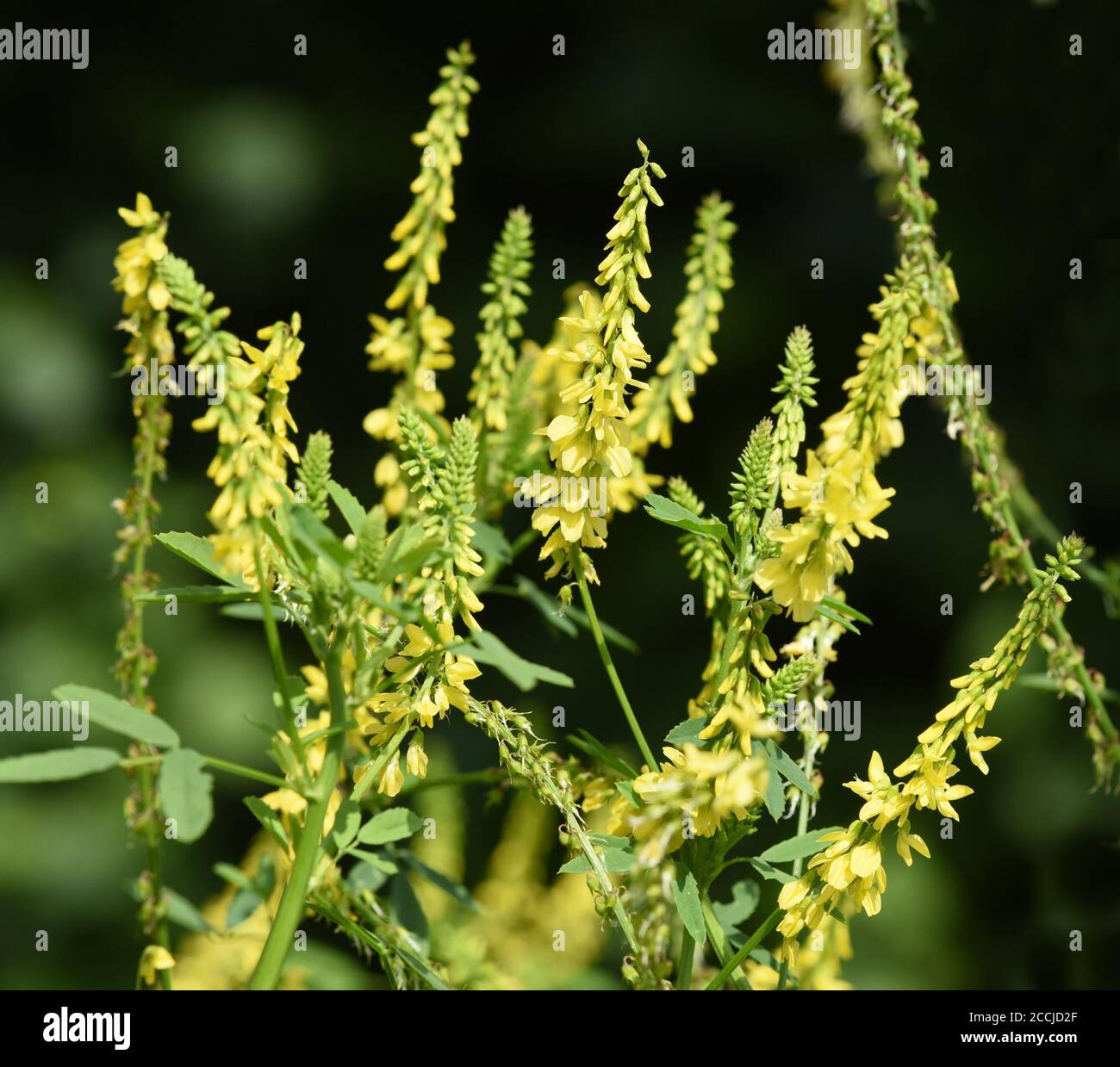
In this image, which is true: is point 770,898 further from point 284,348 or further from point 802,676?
point 284,348

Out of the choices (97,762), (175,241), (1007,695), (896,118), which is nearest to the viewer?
(97,762)

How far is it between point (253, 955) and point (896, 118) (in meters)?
0.97

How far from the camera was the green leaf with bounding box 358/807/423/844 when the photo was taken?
85 cm

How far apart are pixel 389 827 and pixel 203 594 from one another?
207mm

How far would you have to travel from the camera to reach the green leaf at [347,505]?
85 centimetres

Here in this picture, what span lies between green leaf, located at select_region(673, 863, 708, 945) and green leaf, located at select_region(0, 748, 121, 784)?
1.17ft

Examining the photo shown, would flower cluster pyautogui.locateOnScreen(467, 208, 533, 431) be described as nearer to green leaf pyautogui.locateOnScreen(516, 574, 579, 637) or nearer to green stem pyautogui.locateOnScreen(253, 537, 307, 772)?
green leaf pyautogui.locateOnScreen(516, 574, 579, 637)

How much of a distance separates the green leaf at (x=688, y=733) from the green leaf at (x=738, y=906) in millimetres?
238

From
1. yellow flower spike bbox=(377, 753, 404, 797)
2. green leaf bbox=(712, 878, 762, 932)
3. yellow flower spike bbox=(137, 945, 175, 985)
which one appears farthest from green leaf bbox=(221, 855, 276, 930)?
green leaf bbox=(712, 878, 762, 932)

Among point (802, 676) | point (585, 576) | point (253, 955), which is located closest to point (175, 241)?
point (253, 955)

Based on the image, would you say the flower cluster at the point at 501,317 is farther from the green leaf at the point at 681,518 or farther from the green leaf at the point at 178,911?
the green leaf at the point at 178,911

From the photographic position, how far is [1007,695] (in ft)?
6.75
